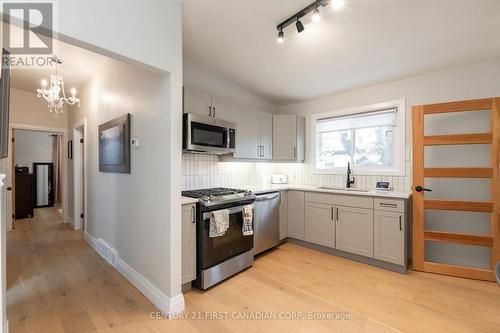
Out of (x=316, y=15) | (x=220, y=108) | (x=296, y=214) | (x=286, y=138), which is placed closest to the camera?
(x=316, y=15)

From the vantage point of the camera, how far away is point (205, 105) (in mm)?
2725

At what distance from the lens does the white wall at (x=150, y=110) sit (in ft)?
4.87

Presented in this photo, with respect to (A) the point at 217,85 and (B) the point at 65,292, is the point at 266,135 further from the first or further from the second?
(B) the point at 65,292

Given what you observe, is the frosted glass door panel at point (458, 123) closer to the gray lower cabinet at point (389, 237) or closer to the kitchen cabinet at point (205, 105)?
the gray lower cabinet at point (389, 237)

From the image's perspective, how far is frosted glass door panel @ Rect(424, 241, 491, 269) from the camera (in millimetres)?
2623

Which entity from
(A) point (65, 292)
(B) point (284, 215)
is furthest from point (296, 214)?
(A) point (65, 292)

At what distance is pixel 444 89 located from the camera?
9.12ft

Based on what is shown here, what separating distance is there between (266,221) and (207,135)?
1418mm

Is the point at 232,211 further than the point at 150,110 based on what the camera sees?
Yes

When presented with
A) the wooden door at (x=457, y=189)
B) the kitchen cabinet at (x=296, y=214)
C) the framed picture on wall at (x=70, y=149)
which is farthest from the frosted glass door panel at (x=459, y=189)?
the framed picture on wall at (x=70, y=149)

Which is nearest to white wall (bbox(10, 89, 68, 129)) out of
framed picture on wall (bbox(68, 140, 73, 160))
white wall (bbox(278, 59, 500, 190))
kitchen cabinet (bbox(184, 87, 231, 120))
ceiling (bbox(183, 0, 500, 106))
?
framed picture on wall (bbox(68, 140, 73, 160))

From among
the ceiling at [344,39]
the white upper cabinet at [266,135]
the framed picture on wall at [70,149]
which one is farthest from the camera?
the framed picture on wall at [70,149]

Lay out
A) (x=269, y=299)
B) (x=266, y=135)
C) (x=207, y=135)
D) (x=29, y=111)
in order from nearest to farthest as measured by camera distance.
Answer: (x=269, y=299)
(x=207, y=135)
(x=266, y=135)
(x=29, y=111)

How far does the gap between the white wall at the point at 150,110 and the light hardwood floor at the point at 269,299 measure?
0.28 m
